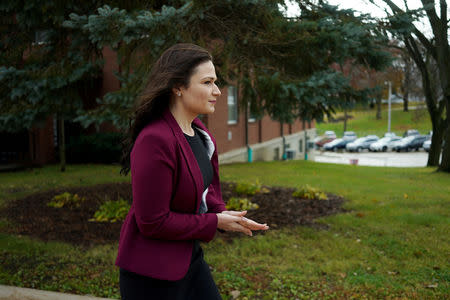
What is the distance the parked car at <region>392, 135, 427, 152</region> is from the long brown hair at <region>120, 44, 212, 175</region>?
45.2m

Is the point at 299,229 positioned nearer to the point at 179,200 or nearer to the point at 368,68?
the point at 368,68

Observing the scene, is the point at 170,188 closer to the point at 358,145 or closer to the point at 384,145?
the point at 358,145

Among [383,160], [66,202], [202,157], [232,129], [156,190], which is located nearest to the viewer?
[156,190]

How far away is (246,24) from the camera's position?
6.59 m

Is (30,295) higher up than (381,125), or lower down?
higher up

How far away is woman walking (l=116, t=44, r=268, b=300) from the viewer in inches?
73.5

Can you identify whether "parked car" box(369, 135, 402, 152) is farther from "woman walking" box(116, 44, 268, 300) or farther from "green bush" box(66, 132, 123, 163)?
"woman walking" box(116, 44, 268, 300)

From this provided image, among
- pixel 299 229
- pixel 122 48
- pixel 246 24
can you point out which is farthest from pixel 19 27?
pixel 299 229

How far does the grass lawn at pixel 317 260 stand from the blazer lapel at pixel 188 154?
244 centimetres

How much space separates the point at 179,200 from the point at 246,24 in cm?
515

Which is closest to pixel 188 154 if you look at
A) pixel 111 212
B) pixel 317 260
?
pixel 317 260

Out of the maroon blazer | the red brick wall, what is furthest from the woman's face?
the red brick wall

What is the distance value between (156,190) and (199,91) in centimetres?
57

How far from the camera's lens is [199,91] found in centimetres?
211
